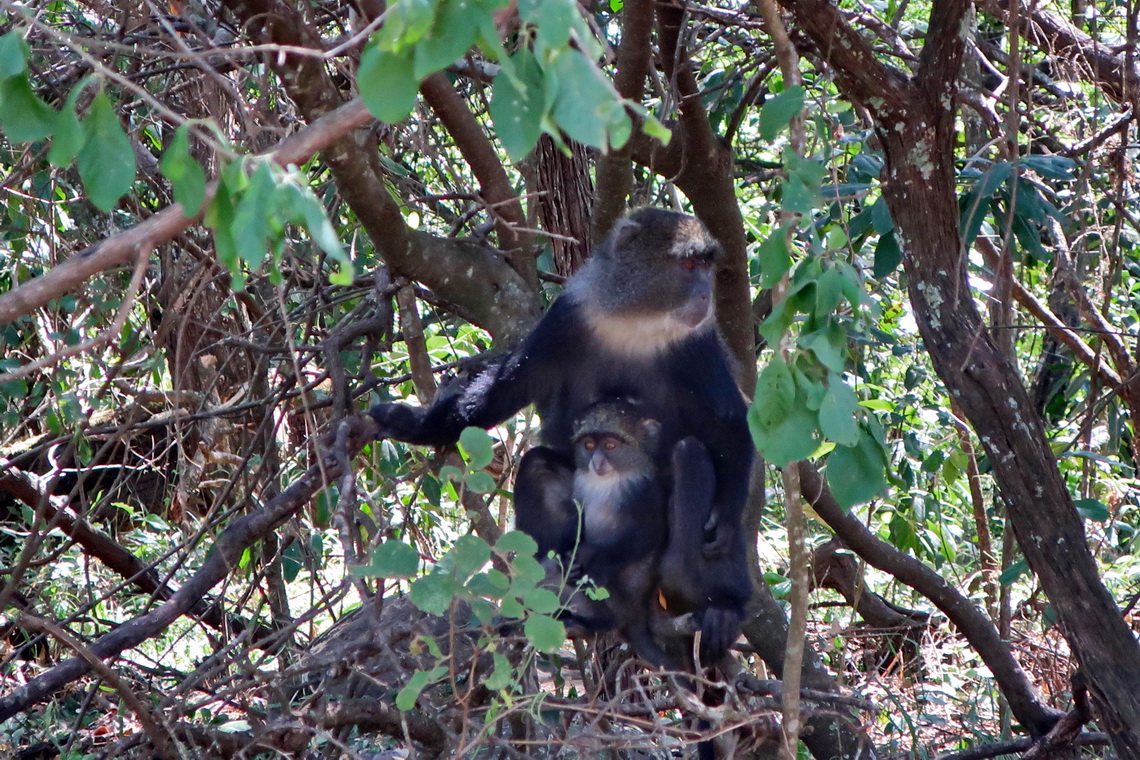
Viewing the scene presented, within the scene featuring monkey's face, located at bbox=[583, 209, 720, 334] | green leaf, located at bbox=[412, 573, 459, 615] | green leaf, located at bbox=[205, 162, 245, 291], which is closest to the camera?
green leaf, located at bbox=[205, 162, 245, 291]

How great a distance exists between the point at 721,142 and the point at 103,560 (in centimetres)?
311

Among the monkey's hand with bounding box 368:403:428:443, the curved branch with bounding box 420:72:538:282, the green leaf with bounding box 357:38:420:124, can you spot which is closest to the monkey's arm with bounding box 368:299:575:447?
the monkey's hand with bounding box 368:403:428:443

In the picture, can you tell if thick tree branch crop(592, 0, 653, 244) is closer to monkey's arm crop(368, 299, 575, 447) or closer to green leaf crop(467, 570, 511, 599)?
monkey's arm crop(368, 299, 575, 447)

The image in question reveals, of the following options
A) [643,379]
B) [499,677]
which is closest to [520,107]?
[499,677]

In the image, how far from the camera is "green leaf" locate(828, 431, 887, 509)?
6.89 ft

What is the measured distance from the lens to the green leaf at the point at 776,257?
210 cm

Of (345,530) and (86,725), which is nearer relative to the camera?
(345,530)

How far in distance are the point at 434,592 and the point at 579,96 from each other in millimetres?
1251

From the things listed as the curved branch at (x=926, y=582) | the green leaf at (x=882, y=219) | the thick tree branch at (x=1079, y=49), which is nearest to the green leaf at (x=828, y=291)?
the green leaf at (x=882, y=219)

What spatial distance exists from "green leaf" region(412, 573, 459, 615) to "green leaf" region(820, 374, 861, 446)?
0.80 metres

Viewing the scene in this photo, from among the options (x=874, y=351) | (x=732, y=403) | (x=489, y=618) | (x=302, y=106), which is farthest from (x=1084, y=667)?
(x=874, y=351)

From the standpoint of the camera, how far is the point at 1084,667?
10.6 feet

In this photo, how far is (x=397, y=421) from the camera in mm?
3818

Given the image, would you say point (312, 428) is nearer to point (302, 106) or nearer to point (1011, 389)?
point (302, 106)
